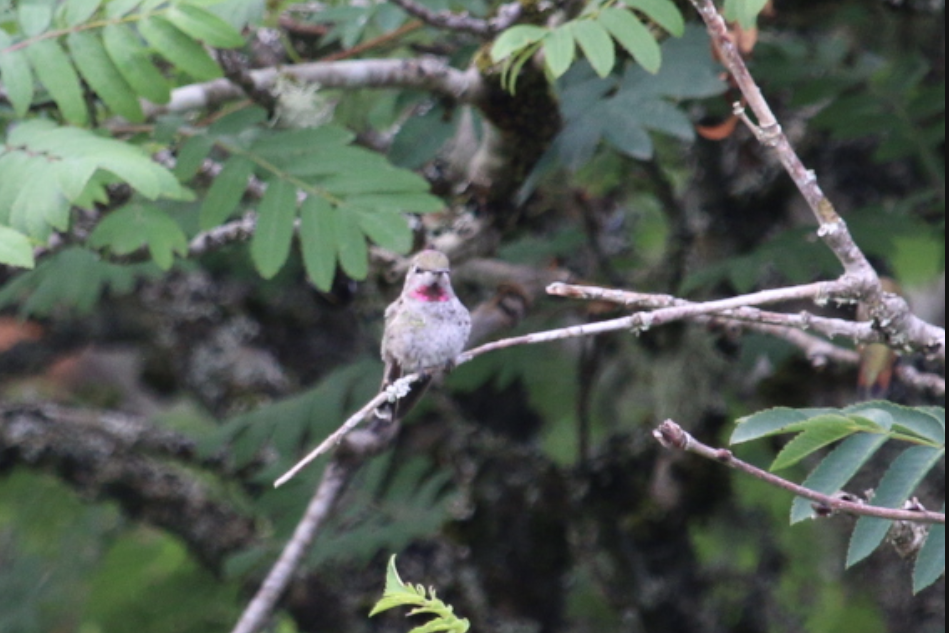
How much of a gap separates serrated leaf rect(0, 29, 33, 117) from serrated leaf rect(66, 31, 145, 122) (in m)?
0.16

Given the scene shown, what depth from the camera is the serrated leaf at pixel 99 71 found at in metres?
3.50

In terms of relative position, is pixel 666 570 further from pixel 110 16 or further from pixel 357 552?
pixel 110 16

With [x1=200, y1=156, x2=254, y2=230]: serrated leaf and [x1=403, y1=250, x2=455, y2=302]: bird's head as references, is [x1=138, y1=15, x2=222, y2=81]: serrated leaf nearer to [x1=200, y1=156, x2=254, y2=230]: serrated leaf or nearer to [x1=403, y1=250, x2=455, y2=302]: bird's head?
[x1=200, y1=156, x2=254, y2=230]: serrated leaf

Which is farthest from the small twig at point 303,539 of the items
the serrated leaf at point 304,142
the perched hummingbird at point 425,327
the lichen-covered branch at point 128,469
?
the lichen-covered branch at point 128,469

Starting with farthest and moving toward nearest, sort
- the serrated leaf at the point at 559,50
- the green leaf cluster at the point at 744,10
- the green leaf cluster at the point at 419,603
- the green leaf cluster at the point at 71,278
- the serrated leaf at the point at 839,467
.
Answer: the green leaf cluster at the point at 71,278 → the serrated leaf at the point at 559,50 → the green leaf cluster at the point at 744,10 → the serrated leaf at the point at 839,467 → the green leaf cluster at the point at 419,603

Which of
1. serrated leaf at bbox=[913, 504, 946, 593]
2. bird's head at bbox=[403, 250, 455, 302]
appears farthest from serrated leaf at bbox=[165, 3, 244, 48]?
serrated leaf at bbox=[913, 504, 946, 593]

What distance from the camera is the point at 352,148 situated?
3877 mm

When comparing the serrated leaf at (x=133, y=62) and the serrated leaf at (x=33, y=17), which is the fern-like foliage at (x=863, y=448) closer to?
the serrated leaf at (x=133, y=62)

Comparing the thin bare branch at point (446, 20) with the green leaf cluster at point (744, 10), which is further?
the thin bare branch at point (446, 20)

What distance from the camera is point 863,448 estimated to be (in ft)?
8.64

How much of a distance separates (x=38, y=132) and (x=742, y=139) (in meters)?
3.47

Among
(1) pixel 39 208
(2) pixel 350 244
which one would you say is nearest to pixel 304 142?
(2) pixel 350 244

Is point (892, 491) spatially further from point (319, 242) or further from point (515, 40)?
point (319, 242)

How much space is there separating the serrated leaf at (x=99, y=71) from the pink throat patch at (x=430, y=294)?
3.69ft
